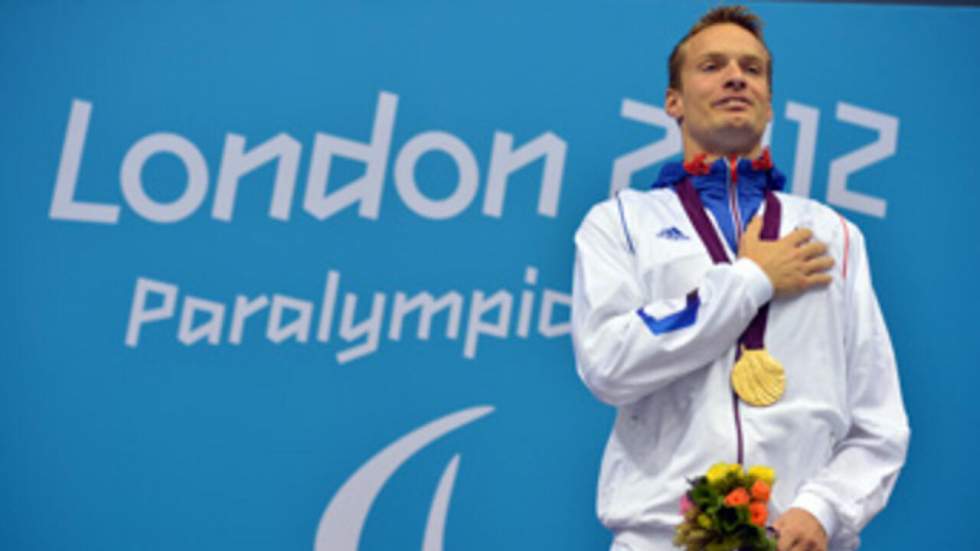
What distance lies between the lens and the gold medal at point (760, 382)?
199cm

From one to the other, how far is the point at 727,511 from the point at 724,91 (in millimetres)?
831

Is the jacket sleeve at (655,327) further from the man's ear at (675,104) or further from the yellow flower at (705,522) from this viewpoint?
the man's ear at (675,104)

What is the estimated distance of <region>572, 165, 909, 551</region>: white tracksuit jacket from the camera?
1975 mm

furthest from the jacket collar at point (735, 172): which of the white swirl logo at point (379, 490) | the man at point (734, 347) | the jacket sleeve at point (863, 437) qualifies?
the white swirl logo at point (379, 490)

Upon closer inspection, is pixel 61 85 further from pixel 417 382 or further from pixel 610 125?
pixel 610 125

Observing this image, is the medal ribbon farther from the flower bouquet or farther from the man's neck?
the flower bouquet

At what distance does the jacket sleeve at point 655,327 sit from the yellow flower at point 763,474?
0.64ft

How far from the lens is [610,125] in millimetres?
3689

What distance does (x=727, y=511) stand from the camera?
184 cm

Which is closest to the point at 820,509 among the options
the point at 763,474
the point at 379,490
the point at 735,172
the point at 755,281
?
the point at 763,474

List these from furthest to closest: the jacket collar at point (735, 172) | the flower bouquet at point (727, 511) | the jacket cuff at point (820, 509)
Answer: the jacket collar at point (735, 172)
the jacket cuff at point (820, 509)
the flower bouquet at point (727, 511)

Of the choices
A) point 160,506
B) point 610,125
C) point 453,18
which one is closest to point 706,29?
point 610,125

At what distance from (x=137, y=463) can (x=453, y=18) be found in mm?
1650

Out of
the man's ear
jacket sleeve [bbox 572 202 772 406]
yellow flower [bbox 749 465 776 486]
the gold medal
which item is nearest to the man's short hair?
the man's ear
